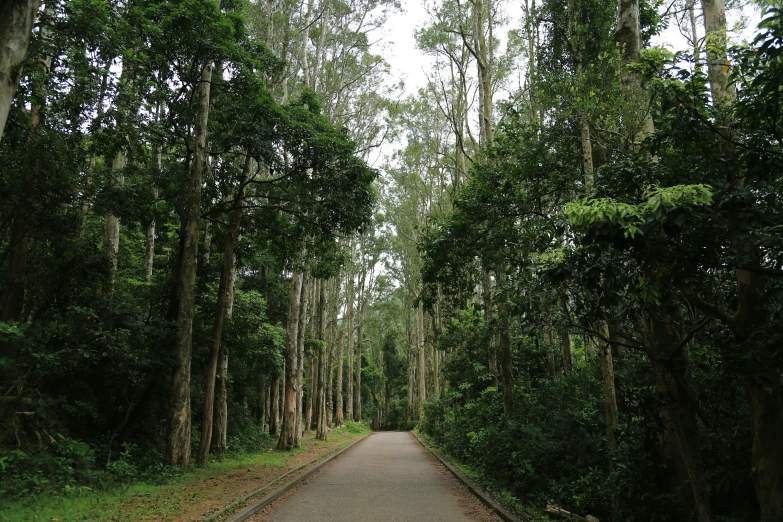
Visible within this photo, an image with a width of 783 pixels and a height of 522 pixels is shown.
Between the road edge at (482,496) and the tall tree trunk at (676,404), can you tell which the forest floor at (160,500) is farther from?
the tall tree trunk at (676,404)

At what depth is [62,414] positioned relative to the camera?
10.0 metres

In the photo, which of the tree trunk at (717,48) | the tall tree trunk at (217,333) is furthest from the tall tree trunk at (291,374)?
the tree trunk at (717,48)

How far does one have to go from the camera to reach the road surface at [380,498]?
24.9 feet

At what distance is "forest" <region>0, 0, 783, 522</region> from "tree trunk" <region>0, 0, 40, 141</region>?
2 cm

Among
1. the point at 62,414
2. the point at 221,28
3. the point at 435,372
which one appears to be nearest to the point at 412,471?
the point at 62,414

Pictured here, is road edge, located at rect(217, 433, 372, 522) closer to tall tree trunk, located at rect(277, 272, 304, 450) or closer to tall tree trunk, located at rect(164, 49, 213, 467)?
tall tree trunk, located at rect(164, 49, 213, 467)

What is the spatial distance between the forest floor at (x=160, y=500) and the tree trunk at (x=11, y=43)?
15.9ft

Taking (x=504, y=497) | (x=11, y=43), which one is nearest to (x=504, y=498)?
(x=504, y=497)

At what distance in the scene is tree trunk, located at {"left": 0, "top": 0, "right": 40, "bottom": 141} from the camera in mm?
4969

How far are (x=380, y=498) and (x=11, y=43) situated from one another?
8.71 m

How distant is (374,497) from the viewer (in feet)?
30.6

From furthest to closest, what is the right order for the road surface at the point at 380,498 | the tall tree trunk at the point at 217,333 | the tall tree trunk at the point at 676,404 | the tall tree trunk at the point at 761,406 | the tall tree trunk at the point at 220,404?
the tall tree trunk at the point at 220,404
the tall tree trunk at the point at 217,333
the road surface at the point at 380,498
the tall tree trunk at the point at 676,404
the tall tree trunk at the point at 761,406

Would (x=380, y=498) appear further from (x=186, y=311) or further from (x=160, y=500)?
(x=186, y=311)

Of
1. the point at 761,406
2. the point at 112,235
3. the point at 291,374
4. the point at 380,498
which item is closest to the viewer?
the point at 761,406
